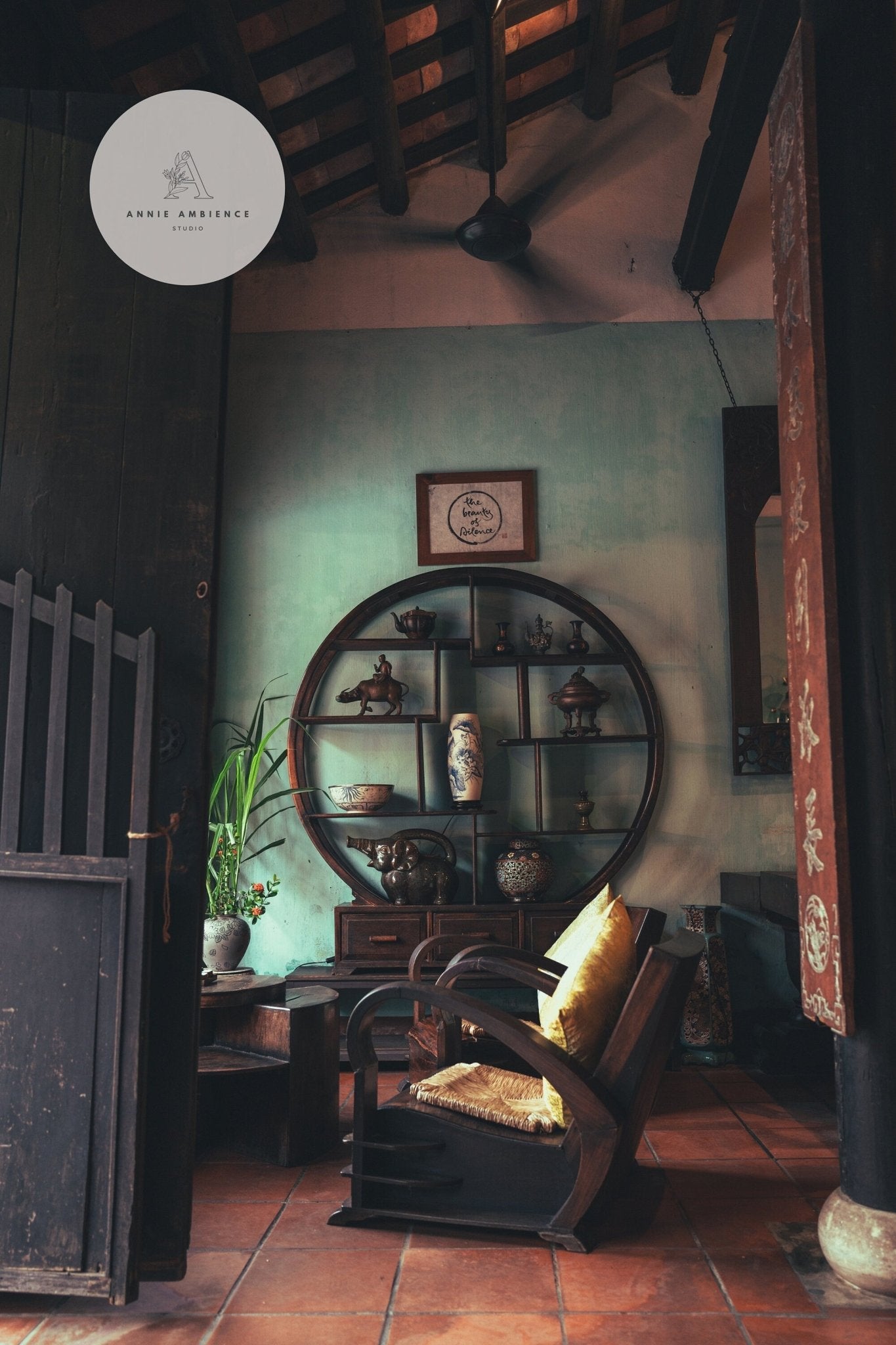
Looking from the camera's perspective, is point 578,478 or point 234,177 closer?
point 234,177

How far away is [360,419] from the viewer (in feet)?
16.3

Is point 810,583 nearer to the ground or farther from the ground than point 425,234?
nearer to the ground

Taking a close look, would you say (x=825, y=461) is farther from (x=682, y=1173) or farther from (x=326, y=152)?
(x=326, y=152)

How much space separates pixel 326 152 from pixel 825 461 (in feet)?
11.1

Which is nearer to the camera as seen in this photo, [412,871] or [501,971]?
[501,971]

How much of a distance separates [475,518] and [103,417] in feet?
8.48

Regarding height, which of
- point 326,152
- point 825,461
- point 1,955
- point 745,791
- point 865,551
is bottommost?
point 1,955

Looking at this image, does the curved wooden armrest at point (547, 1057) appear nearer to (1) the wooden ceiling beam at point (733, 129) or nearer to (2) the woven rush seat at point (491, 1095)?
(2) the woven rush seat at point (491, 1095)

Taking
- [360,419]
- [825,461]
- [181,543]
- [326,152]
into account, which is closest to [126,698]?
[181,543]

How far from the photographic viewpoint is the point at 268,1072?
3109mm

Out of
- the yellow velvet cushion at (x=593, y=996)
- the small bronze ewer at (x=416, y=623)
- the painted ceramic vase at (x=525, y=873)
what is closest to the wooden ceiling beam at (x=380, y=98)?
the small bronze ewer at (x=416, y=623)

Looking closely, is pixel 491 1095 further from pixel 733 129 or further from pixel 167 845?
pixel 733 129

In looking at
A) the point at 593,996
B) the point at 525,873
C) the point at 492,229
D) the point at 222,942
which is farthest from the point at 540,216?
the point at 593,996

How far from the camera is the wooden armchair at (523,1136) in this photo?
2.41m
